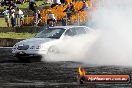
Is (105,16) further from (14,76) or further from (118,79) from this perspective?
(118,79)

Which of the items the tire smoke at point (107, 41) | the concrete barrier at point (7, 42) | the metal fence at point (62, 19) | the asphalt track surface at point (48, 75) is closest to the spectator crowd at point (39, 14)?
the metal fence at point (62, 19)

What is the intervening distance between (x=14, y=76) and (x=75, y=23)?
18186 millimetres

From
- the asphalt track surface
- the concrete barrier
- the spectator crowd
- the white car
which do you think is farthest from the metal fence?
the asphalt track surface

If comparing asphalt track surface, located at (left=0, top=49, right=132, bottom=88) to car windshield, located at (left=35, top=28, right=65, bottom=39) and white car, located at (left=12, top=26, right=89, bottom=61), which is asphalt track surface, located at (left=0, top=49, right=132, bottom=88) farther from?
car windshield, located at (left=35, top=28, right=65, bottom=39)

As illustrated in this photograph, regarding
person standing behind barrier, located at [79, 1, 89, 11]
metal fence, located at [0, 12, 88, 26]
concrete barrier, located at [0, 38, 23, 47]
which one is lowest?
concrete barrier, located at [0, 38, 23, 47]

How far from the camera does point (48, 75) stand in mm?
15594

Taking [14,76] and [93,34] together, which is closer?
[14,76]

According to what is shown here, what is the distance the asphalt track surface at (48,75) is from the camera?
12.9 metres

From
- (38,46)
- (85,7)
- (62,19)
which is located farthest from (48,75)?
(62,19)

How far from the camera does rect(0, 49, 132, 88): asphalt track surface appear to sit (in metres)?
12.9

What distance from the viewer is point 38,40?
21359 millimetres

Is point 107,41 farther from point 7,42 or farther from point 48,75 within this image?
point 7,42

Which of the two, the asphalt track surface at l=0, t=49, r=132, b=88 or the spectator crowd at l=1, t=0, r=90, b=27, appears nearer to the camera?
the asphalt track surface at l=0, t=49, r=132, b=88

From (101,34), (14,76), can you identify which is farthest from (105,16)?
(14,76)
